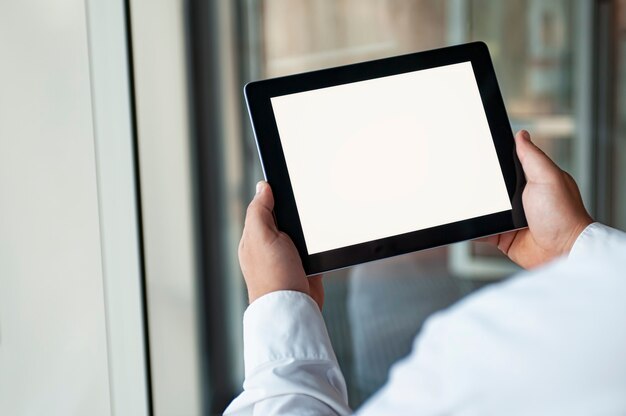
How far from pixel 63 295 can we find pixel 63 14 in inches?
12.4

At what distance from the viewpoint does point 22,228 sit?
2.38 feet

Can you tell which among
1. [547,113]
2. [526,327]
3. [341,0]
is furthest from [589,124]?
[526,327]

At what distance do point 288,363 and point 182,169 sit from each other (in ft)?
3.72

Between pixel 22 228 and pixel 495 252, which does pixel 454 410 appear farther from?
pixel 495 252

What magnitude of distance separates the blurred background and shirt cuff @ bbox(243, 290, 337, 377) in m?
0.28

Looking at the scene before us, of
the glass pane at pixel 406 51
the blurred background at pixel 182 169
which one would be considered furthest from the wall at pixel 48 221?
the glass pane at pixel 406 51

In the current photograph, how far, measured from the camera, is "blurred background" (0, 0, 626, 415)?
75 cm

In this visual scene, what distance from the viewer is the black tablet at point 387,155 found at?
66cm

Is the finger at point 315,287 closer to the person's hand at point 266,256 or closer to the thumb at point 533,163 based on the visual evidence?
the person's hand at point 266,256

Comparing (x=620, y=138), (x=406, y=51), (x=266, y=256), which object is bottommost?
(x=620, y=138)

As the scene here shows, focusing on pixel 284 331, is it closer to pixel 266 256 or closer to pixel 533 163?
pixel 266 256

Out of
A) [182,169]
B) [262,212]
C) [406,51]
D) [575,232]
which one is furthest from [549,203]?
[406,51]

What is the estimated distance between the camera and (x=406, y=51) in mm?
2014

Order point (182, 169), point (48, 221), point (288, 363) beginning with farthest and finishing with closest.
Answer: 1. point (182, 169)
2. point (48, 221)
3. point (288, 363)
